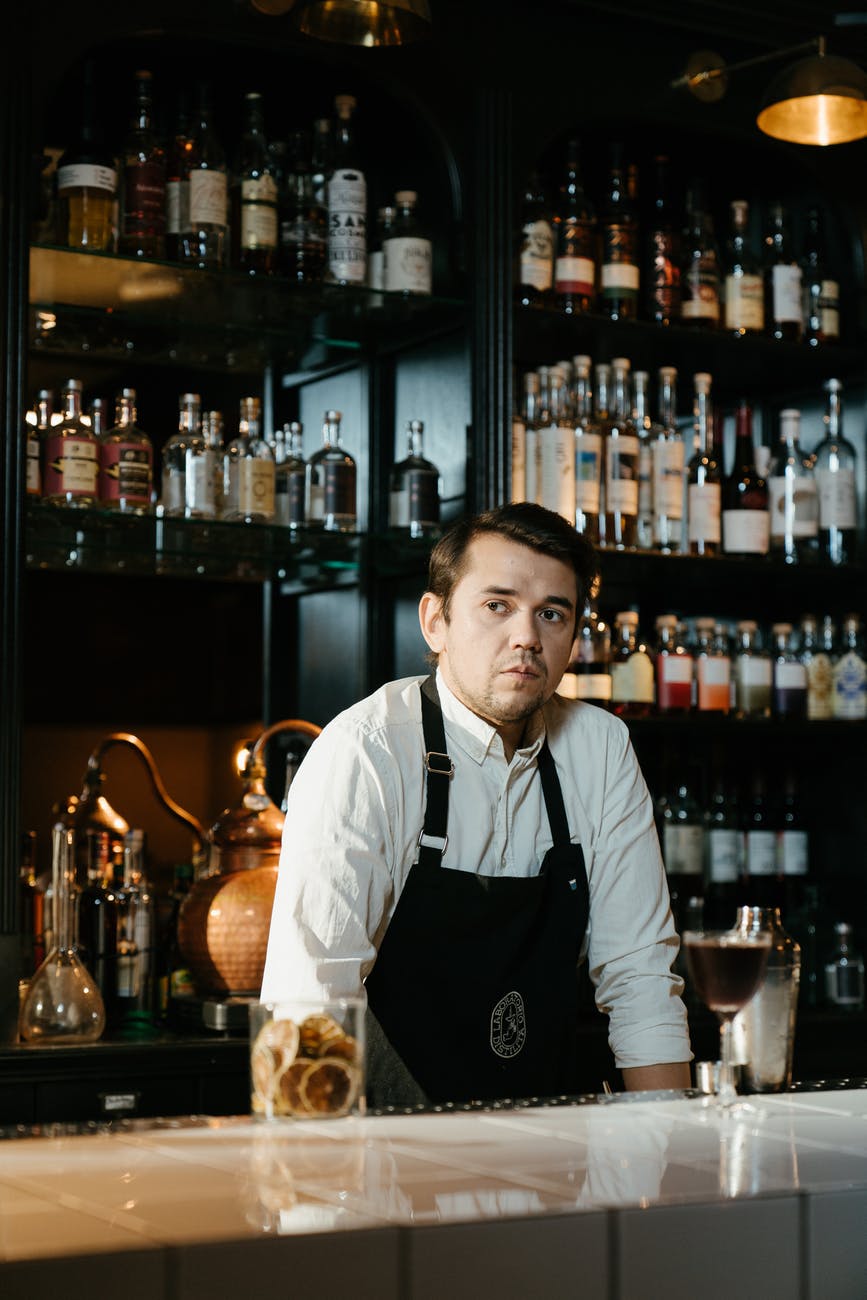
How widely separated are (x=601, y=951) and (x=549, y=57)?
1850 millimetres

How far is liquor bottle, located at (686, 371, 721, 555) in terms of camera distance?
3566 mm

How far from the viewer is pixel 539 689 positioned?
2.30 m

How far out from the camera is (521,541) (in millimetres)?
2316

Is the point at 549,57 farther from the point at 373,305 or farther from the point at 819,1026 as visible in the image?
the point at 819,1026

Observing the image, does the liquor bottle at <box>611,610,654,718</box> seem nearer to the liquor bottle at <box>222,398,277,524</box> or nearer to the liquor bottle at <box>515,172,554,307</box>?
the liquor bottle at <box>515,172,554,307</box>

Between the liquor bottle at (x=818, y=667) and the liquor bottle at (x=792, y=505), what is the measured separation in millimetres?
162

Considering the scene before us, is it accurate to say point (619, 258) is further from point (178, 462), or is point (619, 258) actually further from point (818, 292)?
point (178, 462)

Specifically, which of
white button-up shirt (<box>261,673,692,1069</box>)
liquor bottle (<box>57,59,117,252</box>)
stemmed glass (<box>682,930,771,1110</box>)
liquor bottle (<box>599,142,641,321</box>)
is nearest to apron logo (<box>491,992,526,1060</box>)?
white button-up shirt (<box>261,673,692,1069</box>)

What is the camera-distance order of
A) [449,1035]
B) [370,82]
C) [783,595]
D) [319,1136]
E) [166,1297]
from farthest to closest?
[783,595] < [370,82] < [449,1035] < [319,1136] < [166,1297]

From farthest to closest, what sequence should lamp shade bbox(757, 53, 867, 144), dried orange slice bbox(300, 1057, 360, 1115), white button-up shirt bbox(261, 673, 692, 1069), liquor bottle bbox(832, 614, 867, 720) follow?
liquor bottle bbox(832, 614, 867, 720) < lamp shade bbox(757, 53, 867, 144) < white button-up shirt bbox(261, 673, 692, 1069) < dried orange slice bbox(300, 1057, 360, 1115)

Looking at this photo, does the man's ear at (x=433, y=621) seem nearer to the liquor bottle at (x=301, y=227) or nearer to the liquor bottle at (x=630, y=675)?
the liquor bottle at (x=301, y=227)

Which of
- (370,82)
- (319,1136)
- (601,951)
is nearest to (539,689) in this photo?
(601,951)

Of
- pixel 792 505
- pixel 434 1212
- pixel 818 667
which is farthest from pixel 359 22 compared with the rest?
pixel 434 1212

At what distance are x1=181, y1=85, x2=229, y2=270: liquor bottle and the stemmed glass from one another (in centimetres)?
193
